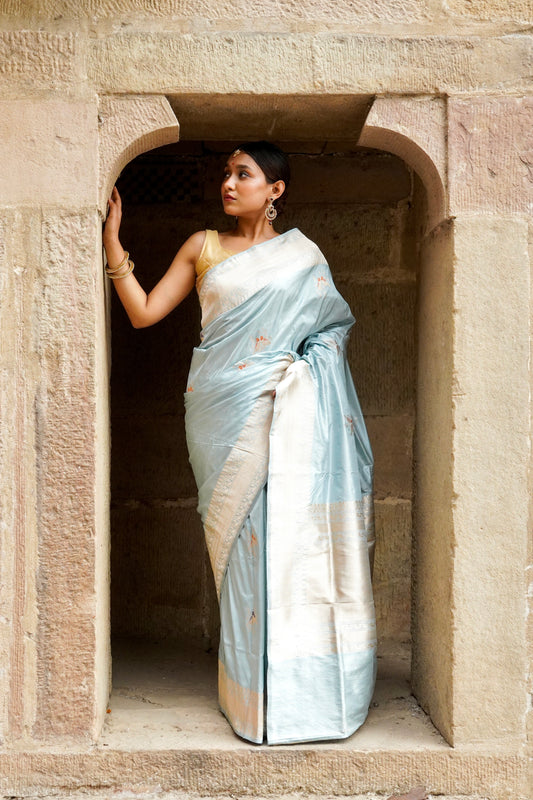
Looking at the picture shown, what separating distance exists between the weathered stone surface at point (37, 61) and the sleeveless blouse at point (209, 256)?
64 centimetres

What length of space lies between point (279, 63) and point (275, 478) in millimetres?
1225

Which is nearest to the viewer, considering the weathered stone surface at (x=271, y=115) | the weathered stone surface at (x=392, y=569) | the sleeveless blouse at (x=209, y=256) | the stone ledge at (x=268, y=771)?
the stone ledge at (x=268, y=771)

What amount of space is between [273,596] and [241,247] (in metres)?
1.11

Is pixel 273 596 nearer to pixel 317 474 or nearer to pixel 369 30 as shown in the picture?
pixel 317 474

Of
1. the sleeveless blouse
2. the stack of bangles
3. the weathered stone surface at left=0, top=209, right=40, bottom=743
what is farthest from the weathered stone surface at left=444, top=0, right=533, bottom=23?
the weathered stone surface at left=0, top=209, right=40, bottom=743

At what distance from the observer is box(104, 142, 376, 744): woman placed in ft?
9.31

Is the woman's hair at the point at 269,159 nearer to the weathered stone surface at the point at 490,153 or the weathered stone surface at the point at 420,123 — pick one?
the weathered stone surface at the point at 420,123

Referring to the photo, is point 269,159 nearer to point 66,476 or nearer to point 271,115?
point 271,115

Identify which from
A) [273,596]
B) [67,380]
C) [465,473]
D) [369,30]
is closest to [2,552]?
[67,380]

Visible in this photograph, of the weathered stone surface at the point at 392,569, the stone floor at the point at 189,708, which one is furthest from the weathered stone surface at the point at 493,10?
the stone floor at the point at 189,708

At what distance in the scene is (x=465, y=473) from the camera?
9.11 ft

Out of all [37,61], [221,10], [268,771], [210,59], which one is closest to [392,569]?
[268,771]

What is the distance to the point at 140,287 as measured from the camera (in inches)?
121

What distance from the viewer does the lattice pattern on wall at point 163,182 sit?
3.69m
